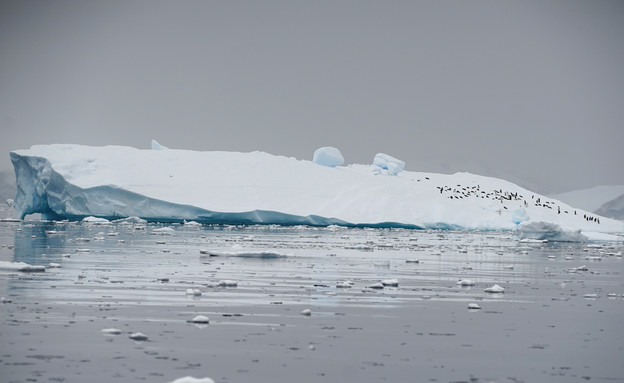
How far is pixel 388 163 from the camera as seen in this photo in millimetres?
56500

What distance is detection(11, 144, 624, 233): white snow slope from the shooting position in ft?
125

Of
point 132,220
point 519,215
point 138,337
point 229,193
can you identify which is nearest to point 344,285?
point 138,337

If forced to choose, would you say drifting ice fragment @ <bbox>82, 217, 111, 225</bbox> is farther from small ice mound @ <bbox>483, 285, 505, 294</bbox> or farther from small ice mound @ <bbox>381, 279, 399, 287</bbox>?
small ice mound @ <bbox>483, 285, 505, 294</bbox>

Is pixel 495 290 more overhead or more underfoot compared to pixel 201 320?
more overhead

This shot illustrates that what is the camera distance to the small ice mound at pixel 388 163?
56125 mm

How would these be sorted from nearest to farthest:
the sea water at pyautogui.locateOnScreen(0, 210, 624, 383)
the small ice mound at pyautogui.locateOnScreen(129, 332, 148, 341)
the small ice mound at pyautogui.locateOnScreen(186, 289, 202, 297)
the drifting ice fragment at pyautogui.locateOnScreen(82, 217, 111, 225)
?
1. the sea water at pyautogui.locateOnScreen(0, 210, 624, 383)
2. the small ice mound at pyautogui.locateOnScreen(129, 332, 148, 341)
3. the small ice mound at pyautogui.locateOnScreen(186, 289, 202, 297)
4. the drifting ice fragment at pyautogui.locateOnScreen(82, 217, 111, 225)

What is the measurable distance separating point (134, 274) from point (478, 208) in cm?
3360

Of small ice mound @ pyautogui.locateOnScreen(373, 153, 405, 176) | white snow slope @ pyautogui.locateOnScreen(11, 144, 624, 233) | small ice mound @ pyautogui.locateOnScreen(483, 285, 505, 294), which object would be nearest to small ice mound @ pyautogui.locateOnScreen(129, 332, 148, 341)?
small ice mound @ pyautogui.locateOnScreen(483, 285, 505, 294)

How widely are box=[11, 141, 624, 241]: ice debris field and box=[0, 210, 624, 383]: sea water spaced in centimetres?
2123

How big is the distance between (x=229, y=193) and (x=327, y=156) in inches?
528

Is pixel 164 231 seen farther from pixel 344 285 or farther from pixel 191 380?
pixel 191 380

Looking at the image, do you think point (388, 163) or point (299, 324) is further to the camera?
point (388, 163)

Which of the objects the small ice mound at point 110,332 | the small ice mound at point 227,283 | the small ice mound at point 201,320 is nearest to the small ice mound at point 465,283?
the small ice mound at point 227,283

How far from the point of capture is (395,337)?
8.34m
